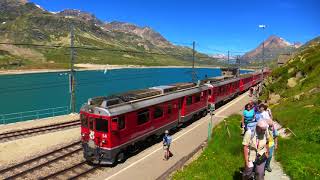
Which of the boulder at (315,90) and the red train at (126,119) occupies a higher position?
the boulder at (315,90)

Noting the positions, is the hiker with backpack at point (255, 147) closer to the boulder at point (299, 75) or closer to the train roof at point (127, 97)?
the train roof at point (127, 97)

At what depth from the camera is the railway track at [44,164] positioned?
19281 mm

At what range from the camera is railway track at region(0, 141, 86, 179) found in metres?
19.3

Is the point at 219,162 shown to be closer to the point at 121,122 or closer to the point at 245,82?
the point at 121,122

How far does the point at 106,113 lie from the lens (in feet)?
66.1

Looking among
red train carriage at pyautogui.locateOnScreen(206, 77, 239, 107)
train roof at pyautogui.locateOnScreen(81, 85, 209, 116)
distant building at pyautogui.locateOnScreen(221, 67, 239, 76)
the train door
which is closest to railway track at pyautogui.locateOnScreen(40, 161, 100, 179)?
train roof at pyautogui.locateOnScreen(81, 85, 209, 116)

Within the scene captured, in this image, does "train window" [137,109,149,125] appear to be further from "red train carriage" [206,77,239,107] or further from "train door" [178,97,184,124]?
"red train carriage" [206,77,239,107]

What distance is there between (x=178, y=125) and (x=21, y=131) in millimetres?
12956

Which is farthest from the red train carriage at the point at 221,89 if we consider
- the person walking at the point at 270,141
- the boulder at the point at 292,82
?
the person walking at the point at 270,141

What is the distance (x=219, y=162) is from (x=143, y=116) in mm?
8975

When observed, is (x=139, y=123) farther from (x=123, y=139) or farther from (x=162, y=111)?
(x=162, y=111)

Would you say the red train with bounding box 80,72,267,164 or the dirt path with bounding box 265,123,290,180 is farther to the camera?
the red train with bounding box 80,72,267,164

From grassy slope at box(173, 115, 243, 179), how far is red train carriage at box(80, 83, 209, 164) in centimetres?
497

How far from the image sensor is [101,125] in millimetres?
20578
